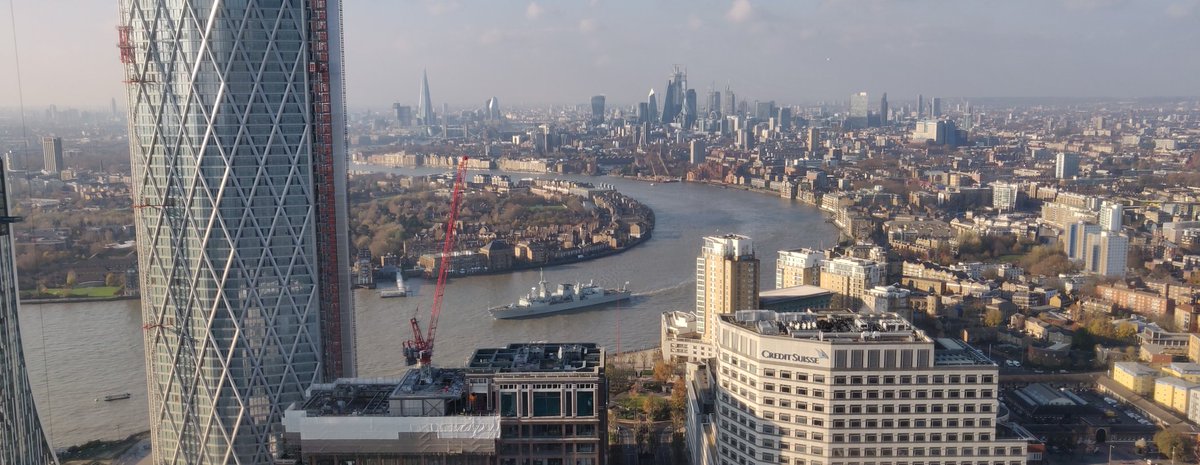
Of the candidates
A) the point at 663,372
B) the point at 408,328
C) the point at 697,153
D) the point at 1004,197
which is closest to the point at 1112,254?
the point at 1004,197

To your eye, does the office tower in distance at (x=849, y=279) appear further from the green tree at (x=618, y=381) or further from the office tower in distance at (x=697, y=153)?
the office tower in distance at (x=697, y=153)

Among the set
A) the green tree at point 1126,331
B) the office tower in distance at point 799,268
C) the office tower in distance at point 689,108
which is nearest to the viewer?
the green tree at point 1126,331

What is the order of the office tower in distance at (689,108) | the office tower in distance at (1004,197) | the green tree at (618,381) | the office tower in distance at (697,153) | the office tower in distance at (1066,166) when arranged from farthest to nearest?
1. the office tower in distance at (689,108)
2. the office tower in distance at (697,153)
3. the office tower in distance at (1066,166)
4. the office tower in distance at (1004,197)
5. the green tree at (618,381)

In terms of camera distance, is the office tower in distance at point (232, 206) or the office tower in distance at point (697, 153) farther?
the office tower in distance at point (697, 153)

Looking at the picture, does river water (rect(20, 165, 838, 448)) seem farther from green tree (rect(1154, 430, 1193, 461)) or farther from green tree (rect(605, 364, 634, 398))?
green tree (rect(1154, 430, 1193, 461))

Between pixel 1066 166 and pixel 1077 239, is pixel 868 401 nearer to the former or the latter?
pixel 1077 239

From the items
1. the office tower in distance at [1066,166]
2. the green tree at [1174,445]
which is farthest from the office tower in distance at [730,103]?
Result: the green tree at [1174,445]
